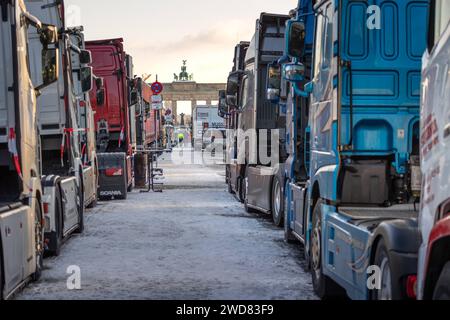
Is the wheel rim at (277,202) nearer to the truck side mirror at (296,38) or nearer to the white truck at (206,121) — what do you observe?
the truck side mirror at (296,38)

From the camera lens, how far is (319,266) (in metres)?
8.21

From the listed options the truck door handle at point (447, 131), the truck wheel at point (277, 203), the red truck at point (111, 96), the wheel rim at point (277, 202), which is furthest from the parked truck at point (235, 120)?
the truck door handle at point (447, 131)

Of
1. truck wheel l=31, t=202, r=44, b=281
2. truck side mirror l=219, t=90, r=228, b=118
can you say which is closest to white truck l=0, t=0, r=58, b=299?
truck wheel l=31, t=202, r=44, b=281

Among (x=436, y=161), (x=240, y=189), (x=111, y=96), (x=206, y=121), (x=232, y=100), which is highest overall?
(x=111, y=96)

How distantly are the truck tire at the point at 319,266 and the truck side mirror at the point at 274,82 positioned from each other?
5.19 m

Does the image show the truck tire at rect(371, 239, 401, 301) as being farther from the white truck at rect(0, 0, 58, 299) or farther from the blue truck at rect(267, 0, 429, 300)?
the white truck at rect(0, 0, 58, 299)

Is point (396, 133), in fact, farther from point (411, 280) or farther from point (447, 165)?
point (447, 165)

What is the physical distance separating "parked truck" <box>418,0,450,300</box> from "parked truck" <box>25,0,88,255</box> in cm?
730

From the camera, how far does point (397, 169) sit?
7.79 m

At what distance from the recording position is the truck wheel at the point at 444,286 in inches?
162

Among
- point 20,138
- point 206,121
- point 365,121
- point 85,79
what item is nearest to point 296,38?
point 365,121

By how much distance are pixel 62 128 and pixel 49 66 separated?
13.1 feet

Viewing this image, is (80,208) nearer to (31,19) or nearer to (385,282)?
(31,19)
